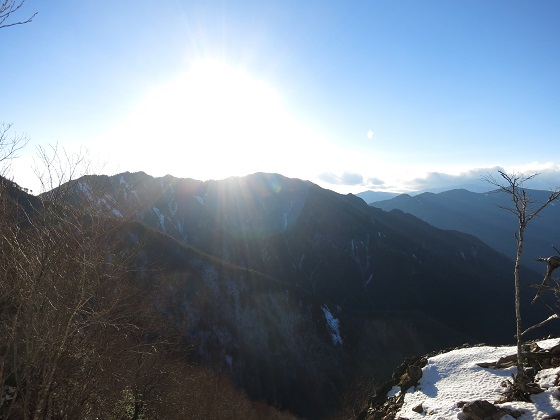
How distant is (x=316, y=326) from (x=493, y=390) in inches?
2377

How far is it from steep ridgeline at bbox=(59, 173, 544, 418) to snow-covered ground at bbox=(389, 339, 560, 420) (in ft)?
53.9

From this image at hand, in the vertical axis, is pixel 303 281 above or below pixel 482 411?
below

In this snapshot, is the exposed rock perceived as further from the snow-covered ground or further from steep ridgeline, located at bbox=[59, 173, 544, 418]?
steep ridgeline, located at bbox=[59, 173, 544, 418]

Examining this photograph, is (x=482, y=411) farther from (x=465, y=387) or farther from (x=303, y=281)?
(x=303, y=281)

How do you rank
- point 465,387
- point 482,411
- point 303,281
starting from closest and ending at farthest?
point 482,411, point 465,387, point 303,281

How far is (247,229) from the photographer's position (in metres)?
151

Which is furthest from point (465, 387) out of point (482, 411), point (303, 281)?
point (303, 281)

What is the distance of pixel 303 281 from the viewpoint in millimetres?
131500

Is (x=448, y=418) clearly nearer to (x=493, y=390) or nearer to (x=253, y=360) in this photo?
(x=493, y=390)

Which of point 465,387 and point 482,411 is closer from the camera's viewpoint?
point 482,411

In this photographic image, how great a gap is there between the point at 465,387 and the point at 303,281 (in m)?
117

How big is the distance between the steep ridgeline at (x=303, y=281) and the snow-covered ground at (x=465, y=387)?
1642cm

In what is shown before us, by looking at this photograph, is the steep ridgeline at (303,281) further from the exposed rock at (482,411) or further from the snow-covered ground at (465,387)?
the snow-covered ground at (465,387)

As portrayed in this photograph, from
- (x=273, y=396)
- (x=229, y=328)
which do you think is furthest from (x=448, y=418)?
(x=229, y=328)
